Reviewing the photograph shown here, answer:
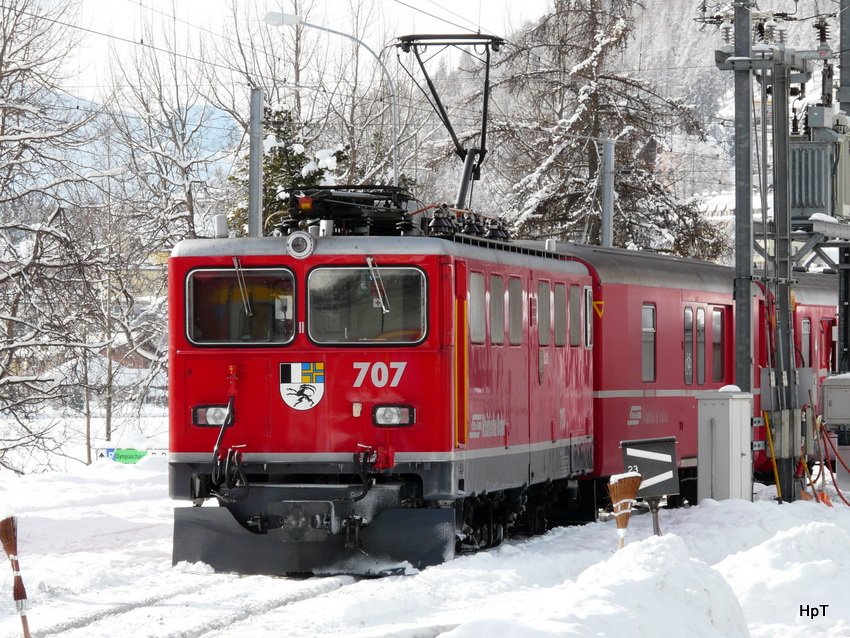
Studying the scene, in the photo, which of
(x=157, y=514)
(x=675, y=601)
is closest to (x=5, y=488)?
(x=157, y=514)

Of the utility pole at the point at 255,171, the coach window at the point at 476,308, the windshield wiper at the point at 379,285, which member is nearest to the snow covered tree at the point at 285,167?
the utility pole at the point at 255,171

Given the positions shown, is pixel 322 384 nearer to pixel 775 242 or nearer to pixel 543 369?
pixel 543 369

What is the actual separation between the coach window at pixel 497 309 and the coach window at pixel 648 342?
5.02 metres

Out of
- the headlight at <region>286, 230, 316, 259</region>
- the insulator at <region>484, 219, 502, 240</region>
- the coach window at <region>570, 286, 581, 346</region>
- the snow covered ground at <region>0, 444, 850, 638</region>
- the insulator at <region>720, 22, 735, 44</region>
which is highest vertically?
the insulator at <region>720, 22, 735, 44</region>

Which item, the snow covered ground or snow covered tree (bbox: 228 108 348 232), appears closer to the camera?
the snow covered ground

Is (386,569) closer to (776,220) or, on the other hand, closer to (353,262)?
(353,262)

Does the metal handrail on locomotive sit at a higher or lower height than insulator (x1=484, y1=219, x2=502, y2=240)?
lower

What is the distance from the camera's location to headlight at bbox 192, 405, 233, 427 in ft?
45.3

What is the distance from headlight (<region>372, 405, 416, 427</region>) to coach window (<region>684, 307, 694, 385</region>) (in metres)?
8.23

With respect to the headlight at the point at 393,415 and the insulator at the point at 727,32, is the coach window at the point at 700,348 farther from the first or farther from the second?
the headlight at the point at 393,415

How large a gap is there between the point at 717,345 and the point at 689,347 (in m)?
1.31

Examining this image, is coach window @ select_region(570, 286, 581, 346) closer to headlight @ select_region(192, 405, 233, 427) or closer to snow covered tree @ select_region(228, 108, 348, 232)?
headlight @ select_region(192, 405, 233, 427)

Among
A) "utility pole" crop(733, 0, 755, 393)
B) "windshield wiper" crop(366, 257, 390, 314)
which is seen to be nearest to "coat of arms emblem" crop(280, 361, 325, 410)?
"windshield wiper" crop(366, 257, 390, 314)

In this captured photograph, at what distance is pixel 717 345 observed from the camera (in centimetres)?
2238
